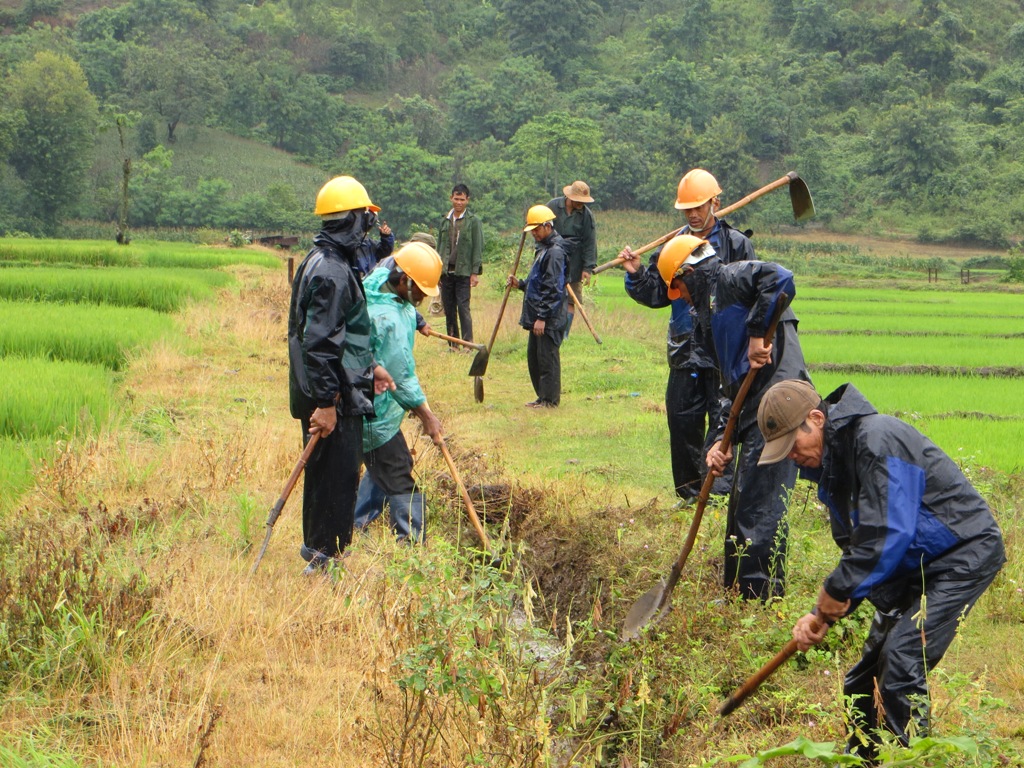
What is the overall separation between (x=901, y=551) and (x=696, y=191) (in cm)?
350

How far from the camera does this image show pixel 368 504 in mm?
6848

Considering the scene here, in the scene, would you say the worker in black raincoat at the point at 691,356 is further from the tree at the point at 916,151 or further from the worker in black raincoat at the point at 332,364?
the tree at the point at 916,151

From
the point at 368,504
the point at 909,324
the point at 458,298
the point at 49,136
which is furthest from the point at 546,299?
the point at 49,136

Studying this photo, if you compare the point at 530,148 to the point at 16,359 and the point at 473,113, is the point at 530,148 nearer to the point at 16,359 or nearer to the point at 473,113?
the point at 473,113

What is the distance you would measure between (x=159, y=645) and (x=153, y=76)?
2479 inches

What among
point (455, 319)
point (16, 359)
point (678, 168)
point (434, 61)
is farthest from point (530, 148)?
point (16, 359)

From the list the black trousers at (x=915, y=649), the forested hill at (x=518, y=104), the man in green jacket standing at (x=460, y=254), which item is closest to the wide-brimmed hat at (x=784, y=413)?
the black trousers at (x=915, y=649)

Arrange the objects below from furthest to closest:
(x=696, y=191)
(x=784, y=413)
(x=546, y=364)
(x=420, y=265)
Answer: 1. (x=546, y=364)
2. (x=696, y=191)
3. (x=420, y=265)
4. (x=784, y=413)

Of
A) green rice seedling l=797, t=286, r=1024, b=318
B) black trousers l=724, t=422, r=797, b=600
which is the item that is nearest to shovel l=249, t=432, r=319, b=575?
black trousers l=724, t=422, r=797, b=600

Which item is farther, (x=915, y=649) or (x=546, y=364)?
(x=546, y=364)

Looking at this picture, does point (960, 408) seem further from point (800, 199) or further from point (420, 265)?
point (420, 265)

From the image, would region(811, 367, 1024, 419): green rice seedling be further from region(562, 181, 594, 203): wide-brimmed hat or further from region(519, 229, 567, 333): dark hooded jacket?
region(562, 181, 594, 203): wide-brimmed hat

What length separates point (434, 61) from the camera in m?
81.1

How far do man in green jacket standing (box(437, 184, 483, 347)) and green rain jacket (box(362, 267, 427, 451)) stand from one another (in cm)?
707
